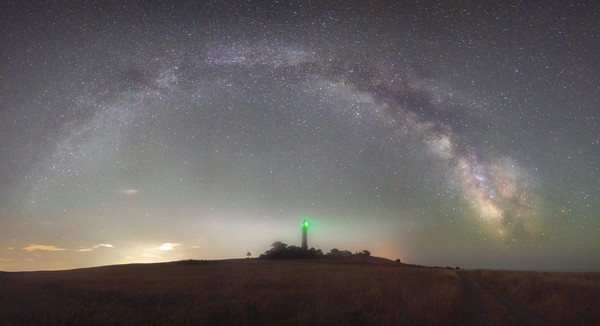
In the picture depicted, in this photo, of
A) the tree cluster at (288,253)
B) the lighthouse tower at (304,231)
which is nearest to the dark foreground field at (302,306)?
the tree cluster at (288,253)

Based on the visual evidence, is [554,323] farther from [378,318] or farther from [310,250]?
[310,250]

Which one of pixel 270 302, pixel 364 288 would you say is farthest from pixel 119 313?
pixel 364 288

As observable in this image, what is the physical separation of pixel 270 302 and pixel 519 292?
10371 millimetres

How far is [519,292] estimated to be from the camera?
16578 mm

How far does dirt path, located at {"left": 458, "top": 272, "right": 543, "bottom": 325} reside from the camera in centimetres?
1098

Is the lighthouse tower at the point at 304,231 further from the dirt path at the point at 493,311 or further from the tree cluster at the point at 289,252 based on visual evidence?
the dirt path at the point at 493,311

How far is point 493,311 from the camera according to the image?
12.4m

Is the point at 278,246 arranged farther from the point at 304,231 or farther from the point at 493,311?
the point at 493,311

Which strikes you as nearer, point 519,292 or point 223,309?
point 223,309

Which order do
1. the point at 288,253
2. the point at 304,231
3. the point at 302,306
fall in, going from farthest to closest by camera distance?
the point at 304,231 < the point at 288,253 < the point at 302,306

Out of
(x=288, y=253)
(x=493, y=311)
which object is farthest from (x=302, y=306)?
(x=288, y=253)

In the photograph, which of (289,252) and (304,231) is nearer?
(289,252)

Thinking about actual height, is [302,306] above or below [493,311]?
above

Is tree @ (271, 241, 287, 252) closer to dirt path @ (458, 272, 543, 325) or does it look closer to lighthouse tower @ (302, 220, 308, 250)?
lighthouse tower @ (302, 220, 308, 250)
